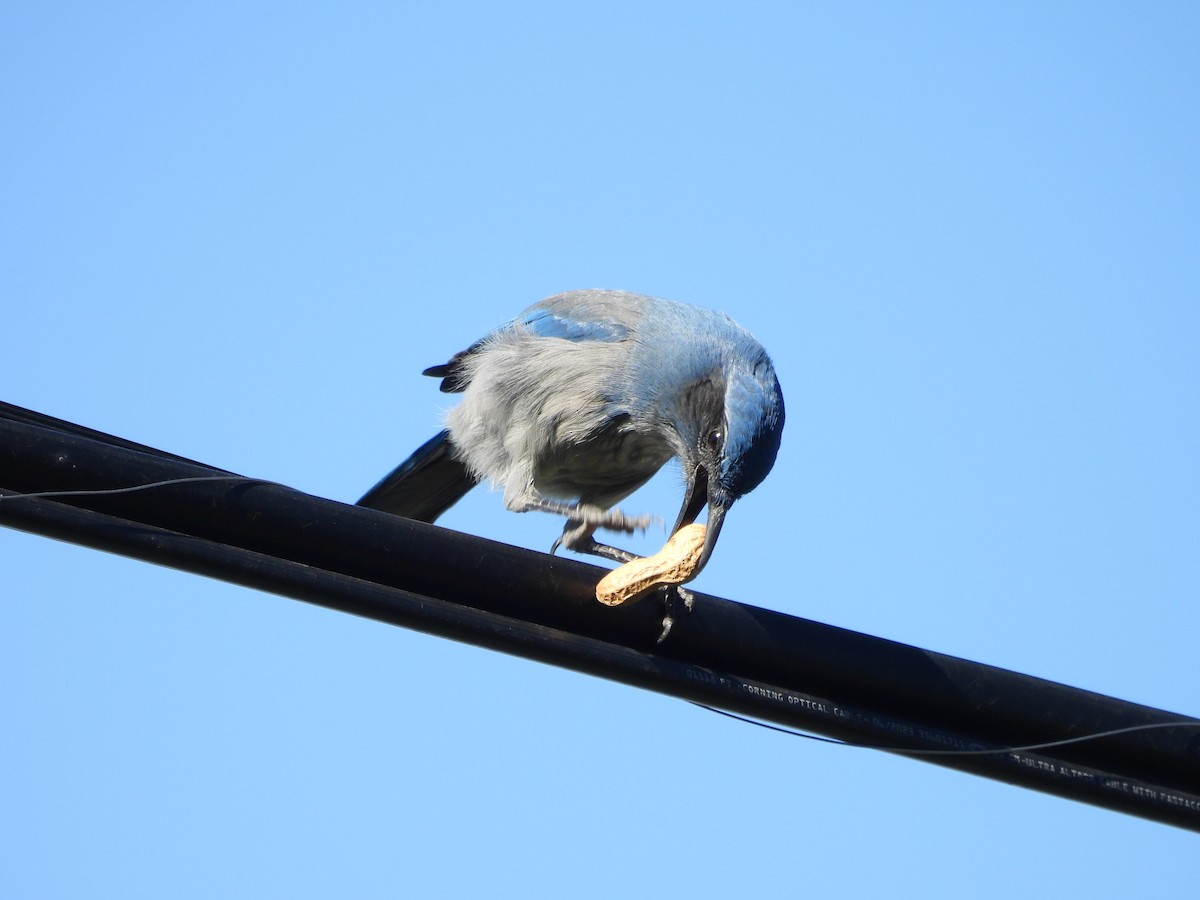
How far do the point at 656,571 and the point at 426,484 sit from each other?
3473 mm

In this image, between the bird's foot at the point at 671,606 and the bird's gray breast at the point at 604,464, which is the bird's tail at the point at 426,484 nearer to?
the bird's gray breast at the point at 604,464

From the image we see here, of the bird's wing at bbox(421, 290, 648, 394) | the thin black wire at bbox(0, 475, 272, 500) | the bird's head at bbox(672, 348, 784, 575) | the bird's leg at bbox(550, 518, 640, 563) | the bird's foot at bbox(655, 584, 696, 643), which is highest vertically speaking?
the bird's wing at bbox(421, 290, 648, 394)

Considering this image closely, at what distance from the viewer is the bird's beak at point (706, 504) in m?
5.90

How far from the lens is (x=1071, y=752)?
4301 millimetres

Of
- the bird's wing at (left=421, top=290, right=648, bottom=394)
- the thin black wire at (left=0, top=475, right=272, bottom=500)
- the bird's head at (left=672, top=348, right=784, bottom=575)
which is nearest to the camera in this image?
the thin black wire at (left=0, top=475, right=272, bottom=500)

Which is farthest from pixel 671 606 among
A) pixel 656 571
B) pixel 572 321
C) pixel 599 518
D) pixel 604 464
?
pixel 572 321

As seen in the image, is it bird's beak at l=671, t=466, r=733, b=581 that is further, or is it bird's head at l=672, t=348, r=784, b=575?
bird's head at l=672, t=348, r=784, b=575

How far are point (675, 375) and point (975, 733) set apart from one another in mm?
3003

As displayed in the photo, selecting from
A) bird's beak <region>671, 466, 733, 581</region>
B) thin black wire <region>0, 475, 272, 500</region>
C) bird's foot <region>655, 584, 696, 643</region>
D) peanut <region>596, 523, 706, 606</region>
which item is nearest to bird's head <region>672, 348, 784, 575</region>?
bird's beak <region>671, 466, 733, 581</region>

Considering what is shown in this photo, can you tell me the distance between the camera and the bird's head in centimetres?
623

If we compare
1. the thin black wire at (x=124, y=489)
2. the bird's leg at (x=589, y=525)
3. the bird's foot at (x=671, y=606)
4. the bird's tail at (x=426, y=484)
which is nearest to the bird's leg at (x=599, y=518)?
the bird's leg at (x=589, y=525)

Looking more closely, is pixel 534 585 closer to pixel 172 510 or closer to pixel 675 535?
pixel 172 510

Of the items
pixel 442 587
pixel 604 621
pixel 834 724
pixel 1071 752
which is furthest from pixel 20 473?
pixel 1071 752

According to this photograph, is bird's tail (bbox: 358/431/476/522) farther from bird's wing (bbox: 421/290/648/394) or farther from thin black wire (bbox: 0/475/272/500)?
thin black wire (bbox: 0/475/272/500)
